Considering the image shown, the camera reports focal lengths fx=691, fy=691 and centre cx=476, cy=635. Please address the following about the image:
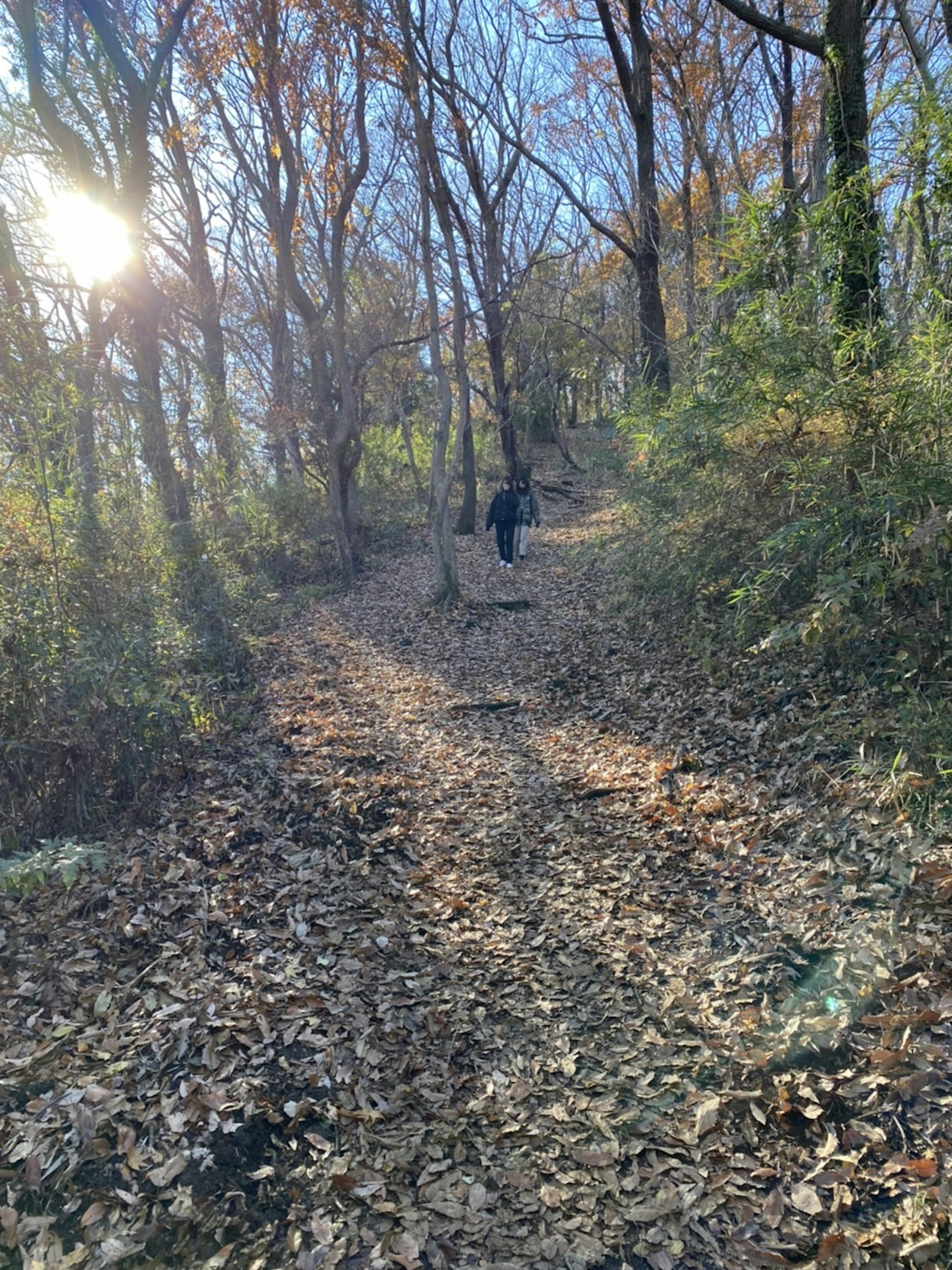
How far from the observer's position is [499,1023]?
3.28 m

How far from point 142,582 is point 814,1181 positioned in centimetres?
539

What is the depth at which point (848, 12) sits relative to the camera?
17.9 ft

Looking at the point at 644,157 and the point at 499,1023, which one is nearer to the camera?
the point at 499,1023

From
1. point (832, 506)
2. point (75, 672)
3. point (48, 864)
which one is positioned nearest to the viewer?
point (48, 864)

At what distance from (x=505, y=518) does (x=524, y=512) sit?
353 millimetres

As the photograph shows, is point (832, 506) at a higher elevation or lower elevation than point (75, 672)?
higher

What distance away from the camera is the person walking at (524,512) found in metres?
11.9

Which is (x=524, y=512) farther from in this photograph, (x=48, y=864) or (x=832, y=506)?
(x=48, y=864)

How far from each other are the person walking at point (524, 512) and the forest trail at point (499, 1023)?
279 inches

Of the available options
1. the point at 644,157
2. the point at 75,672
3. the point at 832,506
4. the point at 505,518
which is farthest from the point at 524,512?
the point at 75,672

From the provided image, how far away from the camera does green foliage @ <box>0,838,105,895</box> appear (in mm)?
3426

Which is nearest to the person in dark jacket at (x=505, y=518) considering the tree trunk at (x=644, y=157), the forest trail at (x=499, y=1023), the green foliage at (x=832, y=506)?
the tree trunk at (x=644, y=157)

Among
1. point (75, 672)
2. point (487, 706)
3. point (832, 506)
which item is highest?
point (832, 506)

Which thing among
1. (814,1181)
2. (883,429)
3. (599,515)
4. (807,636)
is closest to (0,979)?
(814,1181)
